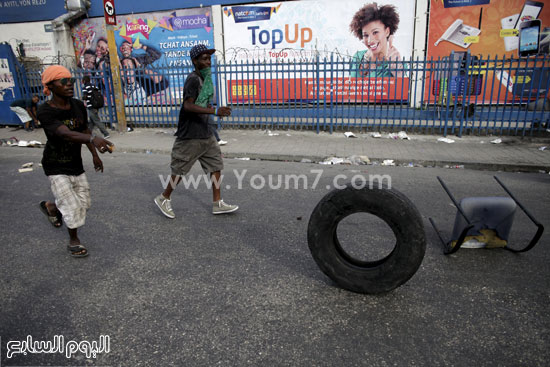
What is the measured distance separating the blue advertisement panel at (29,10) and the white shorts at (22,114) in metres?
5.26

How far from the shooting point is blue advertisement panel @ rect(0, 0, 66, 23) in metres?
15.1

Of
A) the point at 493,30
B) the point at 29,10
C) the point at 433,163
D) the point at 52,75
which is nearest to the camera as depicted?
the point at 52,75

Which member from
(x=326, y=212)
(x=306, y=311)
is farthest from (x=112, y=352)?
(x=326, y=212)

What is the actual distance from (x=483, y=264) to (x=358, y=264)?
1.24 m

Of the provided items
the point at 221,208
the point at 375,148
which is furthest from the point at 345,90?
the point at 221,208

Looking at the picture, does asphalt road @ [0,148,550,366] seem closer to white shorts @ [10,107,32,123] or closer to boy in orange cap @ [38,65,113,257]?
boy in orange cap @ [38,65,113,257]

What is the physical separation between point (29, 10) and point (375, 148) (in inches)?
600

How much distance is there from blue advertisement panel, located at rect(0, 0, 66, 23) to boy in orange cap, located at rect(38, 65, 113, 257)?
1463 centimetres

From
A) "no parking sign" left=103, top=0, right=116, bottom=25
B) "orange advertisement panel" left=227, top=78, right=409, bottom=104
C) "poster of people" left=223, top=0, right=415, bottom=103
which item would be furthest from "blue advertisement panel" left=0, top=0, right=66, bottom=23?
"orange advertisement panel" left=227, top=78, right=409, bottom=104

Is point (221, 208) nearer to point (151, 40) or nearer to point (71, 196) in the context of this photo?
point (71, 196)

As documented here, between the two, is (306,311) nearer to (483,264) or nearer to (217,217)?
(483,264)

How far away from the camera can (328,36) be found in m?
12.7

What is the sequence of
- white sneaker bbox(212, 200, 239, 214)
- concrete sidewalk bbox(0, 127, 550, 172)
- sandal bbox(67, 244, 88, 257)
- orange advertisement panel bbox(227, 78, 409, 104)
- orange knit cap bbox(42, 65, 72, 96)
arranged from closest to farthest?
orange knit cap bbox(42, 65, 72, 96) < sandal bbox(67, 244, 88, 257) < white sneaker bbox(212, 200, 239, 214) < concrete sidewalk bbox(0, 127, 550, 172) < orange advertisement panel bbox(227, 78, 409, 104)

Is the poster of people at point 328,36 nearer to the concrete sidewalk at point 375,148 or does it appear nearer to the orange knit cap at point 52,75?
the concrete sidewalk at point 375,148
